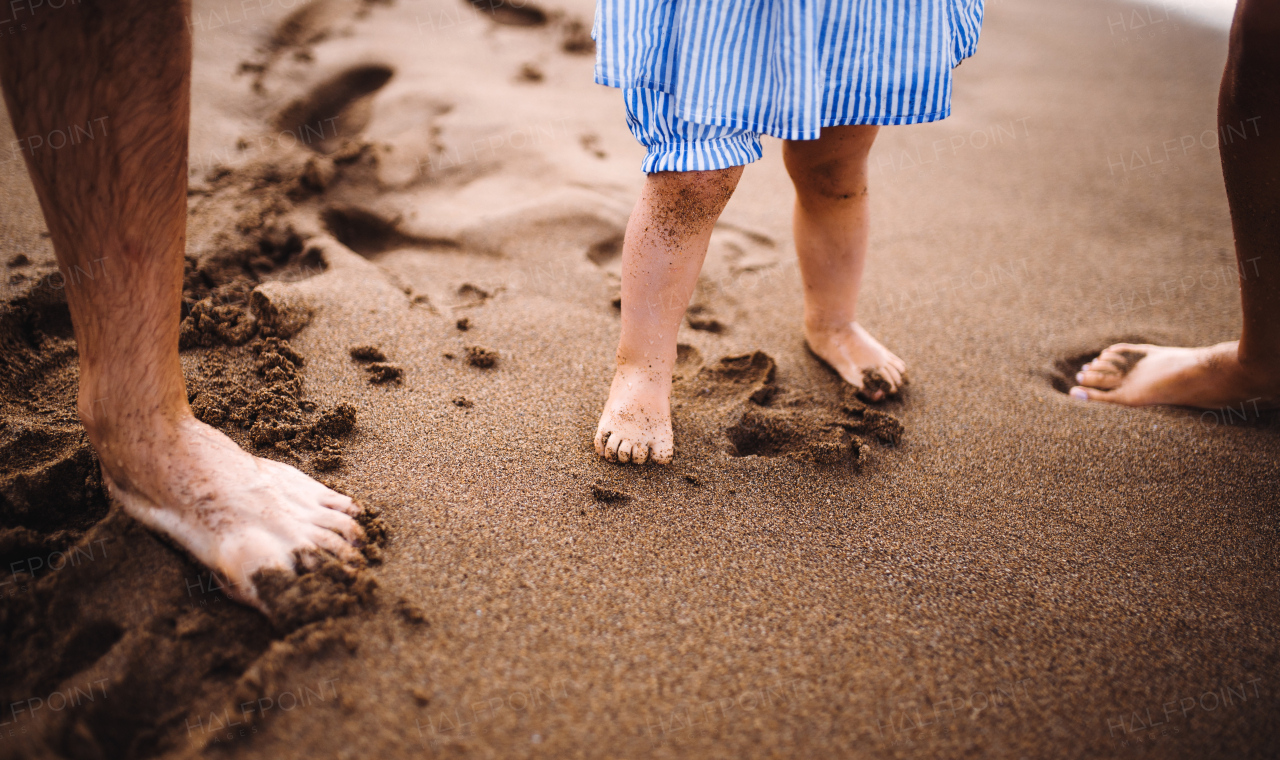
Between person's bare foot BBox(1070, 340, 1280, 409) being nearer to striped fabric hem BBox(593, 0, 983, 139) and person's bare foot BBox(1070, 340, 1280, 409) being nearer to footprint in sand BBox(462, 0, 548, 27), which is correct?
striped fabric hem BBox(593, 0, 983, 139)

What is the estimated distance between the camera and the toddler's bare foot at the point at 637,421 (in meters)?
1.32

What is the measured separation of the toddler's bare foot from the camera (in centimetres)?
132

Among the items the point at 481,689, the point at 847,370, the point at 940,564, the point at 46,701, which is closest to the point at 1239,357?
the point at 847,370

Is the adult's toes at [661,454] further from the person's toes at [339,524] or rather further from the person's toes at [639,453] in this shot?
the person's toes at [339,524]

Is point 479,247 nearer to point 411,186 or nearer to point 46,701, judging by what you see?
point 411,186

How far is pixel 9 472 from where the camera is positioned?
1163mm

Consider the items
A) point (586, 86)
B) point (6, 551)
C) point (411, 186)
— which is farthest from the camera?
point (586, 86)

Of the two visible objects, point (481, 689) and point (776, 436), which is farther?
point (776, 436)

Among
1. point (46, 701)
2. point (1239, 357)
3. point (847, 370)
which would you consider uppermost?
point (1239, 357)

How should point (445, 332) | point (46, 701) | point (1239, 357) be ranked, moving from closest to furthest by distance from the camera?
point (46, 701) < point (1239, 357) < point (445, 332)

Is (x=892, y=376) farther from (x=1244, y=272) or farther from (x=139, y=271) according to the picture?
(x=139, y=271)

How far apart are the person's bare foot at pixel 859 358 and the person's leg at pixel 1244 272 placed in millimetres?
456

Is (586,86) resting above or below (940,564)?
above

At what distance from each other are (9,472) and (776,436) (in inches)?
54.4
